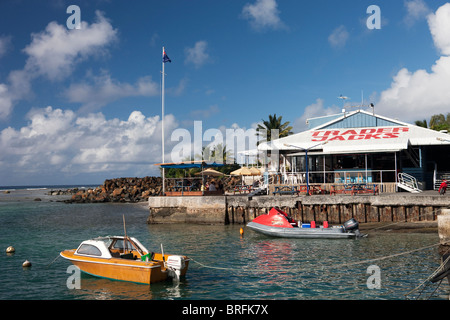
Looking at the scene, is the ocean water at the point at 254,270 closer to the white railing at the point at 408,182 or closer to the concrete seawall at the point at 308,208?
the concrete seawall at the point at 308,208

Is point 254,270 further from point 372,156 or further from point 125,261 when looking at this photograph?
point 372,156

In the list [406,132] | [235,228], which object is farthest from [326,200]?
[406,132]

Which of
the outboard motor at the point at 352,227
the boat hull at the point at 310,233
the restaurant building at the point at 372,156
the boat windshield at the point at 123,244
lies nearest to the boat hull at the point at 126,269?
Answer: the boat windshield at the point at 123,244

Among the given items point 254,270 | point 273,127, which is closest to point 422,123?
point 273,127

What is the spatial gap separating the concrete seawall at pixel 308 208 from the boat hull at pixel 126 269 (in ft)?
47.2

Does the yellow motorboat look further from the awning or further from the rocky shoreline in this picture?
the rocky shoreline

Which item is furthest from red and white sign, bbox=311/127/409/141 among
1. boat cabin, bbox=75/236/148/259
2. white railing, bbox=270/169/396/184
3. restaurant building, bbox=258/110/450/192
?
boat cabin, bbox=75/236/148/259

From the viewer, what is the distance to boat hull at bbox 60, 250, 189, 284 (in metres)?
13.7

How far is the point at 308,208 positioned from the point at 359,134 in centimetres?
1051

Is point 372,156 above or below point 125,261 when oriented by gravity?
above

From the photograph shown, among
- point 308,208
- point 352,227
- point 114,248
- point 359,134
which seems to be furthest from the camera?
point 359,134

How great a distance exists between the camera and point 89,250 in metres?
15.4
